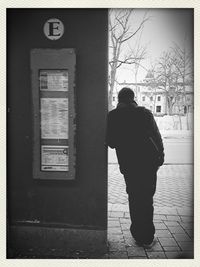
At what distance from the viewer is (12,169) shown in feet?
13.8

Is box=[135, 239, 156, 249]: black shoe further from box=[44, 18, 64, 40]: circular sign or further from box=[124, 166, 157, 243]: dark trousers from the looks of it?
box=[44, 18, 64, 40]: circular sign

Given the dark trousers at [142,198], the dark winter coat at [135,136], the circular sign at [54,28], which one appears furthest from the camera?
the dark trousers at [142,198]

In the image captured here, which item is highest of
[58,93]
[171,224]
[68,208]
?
[58,93]

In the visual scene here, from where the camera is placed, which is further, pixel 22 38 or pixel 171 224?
pixel 171 224

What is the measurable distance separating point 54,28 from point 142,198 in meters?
2.36

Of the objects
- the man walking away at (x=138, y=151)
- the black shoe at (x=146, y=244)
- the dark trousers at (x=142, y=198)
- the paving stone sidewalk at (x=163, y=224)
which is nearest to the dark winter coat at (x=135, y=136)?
the man walking away at (x=138, y=151)

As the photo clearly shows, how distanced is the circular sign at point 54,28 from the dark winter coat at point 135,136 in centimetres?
112

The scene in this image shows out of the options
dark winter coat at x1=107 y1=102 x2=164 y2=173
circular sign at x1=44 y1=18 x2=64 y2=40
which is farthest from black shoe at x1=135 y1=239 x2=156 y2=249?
circular sign at x1=44 y1=18 x2=64 y2=40

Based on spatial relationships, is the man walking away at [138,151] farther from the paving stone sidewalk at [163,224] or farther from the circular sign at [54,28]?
the circular sign at [54,28]

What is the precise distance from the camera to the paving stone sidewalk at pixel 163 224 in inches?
164

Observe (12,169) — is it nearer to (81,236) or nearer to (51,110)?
(51,110)

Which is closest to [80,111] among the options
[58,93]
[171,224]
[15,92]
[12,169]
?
[58,93]

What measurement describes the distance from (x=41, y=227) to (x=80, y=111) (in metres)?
1.52
